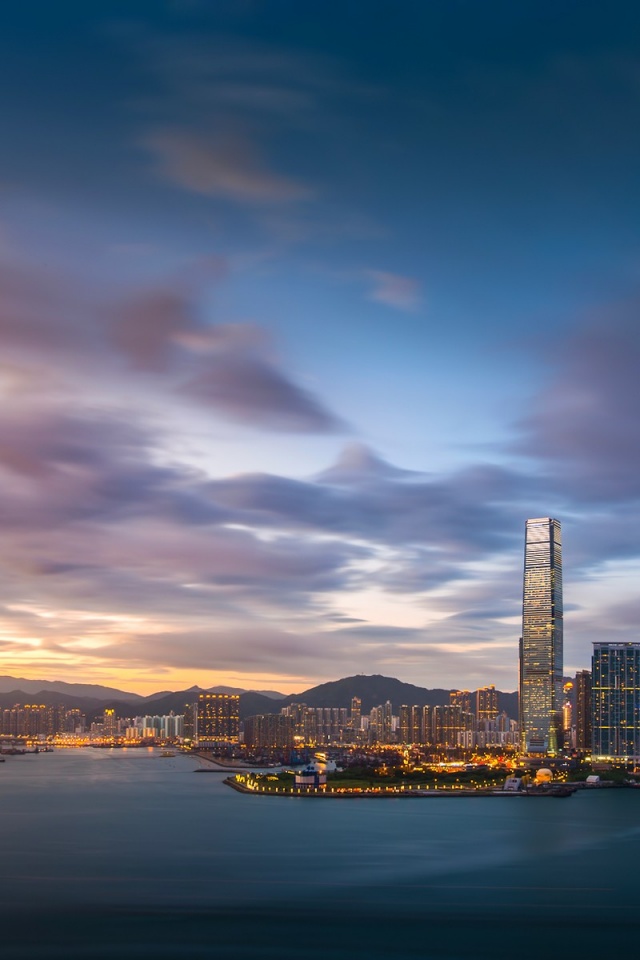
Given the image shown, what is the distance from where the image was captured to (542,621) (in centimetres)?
13625

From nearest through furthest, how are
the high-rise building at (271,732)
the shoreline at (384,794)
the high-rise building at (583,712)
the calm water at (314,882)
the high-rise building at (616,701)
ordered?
the calm water at (314,882), the shoreline at (384,794), the high-rise building at (616,701), the high-rise building at (583,712), the high-rise building at (271,732)

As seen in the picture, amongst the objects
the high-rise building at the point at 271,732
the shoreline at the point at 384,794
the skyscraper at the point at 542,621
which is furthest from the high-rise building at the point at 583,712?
the shoreline at the point at 384,794

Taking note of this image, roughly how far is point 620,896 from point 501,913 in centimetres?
426

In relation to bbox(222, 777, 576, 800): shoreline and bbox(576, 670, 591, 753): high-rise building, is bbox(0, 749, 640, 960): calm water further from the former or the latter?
bbox(576, 670, 591, 753): high-rise building

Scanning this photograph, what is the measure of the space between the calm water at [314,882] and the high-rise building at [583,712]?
3353 inches

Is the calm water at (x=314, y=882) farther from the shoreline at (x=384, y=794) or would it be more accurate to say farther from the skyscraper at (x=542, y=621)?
the skyscraper at (x=542, y=621)

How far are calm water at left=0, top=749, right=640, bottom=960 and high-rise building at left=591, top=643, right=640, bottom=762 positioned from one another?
197 ft

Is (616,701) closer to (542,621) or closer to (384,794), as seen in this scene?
(542,621)

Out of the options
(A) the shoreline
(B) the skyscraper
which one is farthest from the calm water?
(B) the skyscraper

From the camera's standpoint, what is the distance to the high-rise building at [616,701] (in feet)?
356

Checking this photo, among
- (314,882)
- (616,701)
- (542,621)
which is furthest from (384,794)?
(542,621)

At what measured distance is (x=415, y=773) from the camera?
75.5 metres

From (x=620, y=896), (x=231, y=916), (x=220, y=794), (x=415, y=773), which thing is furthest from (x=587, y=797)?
(x=231, y=916)

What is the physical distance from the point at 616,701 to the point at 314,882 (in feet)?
294
